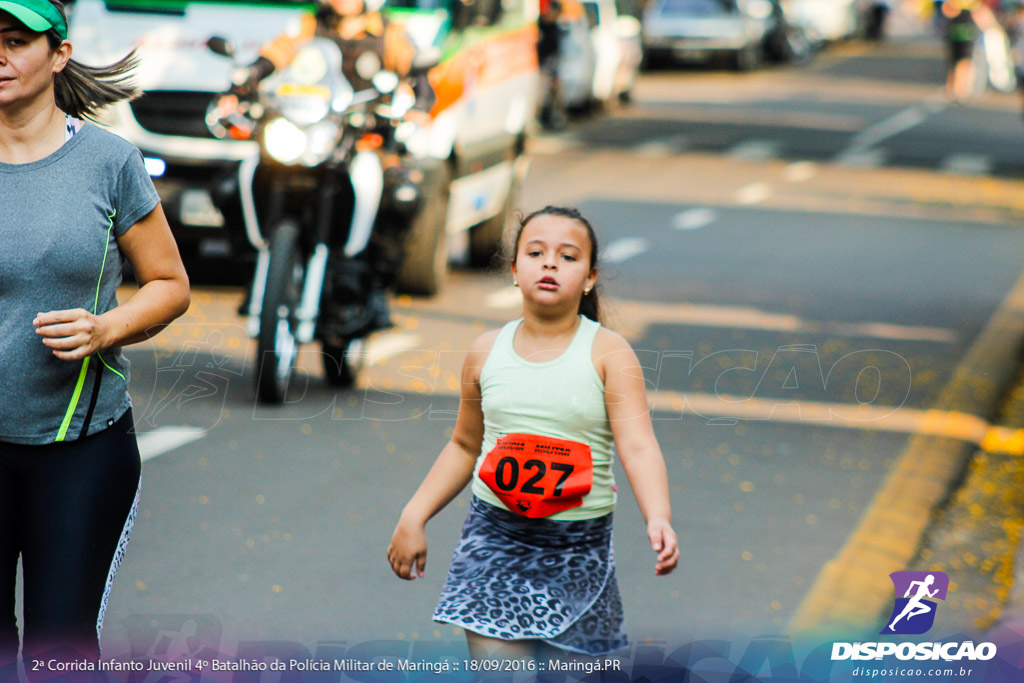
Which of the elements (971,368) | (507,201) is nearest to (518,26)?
(507,201)

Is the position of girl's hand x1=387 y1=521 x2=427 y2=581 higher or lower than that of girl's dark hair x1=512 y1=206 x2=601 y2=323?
lower

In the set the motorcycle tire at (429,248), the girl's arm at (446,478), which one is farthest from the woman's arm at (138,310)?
the motorcycle tire at (429,248)

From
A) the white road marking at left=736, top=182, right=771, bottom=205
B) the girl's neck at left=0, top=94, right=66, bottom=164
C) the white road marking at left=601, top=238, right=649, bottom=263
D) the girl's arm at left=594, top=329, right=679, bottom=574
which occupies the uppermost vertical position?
the girl's neck at left=0, top=94, right=66, bottom=164

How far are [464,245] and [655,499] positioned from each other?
10.4 m

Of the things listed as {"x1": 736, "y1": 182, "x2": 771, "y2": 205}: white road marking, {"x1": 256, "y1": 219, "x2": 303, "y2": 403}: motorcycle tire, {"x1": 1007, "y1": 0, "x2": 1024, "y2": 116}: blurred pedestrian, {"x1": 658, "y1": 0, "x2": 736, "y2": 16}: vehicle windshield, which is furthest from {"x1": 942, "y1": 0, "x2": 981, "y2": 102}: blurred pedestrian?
{"x1": 256, "y1": 219, "x2": 303, "y2": 403}: motorcycle tire

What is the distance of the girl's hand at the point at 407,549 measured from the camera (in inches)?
133

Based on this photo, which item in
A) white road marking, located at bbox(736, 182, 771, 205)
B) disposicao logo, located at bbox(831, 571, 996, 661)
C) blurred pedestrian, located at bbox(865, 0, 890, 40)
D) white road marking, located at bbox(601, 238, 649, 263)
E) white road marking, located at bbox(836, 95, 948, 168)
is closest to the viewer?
disposicao logo, located at bbox(831, 571, 996, 661)

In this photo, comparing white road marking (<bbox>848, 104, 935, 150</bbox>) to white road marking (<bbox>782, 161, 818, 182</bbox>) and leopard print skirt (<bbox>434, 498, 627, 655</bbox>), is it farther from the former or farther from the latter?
leopard print skirt (<bbox>434, 498, 627, 655</bbox>)

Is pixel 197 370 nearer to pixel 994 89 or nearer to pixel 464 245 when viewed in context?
pixel 464 245

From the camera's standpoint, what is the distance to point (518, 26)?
41.0 feet

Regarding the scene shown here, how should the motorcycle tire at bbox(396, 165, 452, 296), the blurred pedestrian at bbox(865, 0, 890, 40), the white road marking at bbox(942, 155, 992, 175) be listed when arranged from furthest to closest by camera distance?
the blurred pedestrian at bbox(865, 0, 890, 40)
the white road marking at bbox(942, 155, 992, 175)
the motorcycle tire at bbox(396, 165, 452, 296)

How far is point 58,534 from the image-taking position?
3.21 meters

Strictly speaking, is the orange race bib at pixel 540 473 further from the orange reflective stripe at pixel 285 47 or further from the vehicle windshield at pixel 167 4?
the vehicle windshield at pixel 167 4

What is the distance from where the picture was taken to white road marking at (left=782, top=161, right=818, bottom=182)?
20.0m
